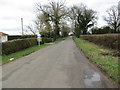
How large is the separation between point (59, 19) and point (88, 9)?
17.6 m


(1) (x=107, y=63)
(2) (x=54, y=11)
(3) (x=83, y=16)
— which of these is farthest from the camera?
(3) (x=83, y=16)

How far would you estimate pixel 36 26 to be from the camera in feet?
162

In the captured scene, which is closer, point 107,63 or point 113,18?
point 107,63

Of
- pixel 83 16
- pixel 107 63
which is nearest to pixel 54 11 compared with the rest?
pixel 83 16

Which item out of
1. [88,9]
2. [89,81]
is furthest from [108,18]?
[89,81]

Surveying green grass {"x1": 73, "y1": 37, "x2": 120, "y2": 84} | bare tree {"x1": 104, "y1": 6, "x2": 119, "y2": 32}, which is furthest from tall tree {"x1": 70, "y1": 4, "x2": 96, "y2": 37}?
green grass {"x1": 73, "y1": 37, "x2": 120, "y2": 84}

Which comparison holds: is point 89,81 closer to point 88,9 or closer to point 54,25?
point 54,25

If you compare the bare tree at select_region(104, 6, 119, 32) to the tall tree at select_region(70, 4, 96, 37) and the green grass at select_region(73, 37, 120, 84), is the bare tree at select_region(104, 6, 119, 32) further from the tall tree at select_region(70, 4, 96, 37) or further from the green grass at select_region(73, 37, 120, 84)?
the green grass at select_region(73, 37, 120, 84)

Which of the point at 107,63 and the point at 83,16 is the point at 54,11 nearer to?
the point at 83,16

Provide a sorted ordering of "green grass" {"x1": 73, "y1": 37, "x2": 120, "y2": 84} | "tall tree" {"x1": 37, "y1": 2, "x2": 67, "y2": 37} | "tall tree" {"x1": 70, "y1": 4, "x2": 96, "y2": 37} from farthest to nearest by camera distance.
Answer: "tall tree" {"x1": 70, "y1": 4, "x2": 96, "y2": 37}
"tall tree" {"x1": 37, "y1": 2, "x2": 67, "y2": 37}
"green grass" {"x1": 73, "y1": 37, "x2": 120, "y2": 84}

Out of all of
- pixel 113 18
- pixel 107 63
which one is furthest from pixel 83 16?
pixel 107 63

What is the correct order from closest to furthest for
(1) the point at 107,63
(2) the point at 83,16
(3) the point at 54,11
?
(1) the point at 107,63 < (3) the point at 54,11 < (2) the point at 83,16

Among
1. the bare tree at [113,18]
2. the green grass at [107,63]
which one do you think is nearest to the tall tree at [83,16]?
the bare tree at [113,18]

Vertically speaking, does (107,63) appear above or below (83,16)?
below
